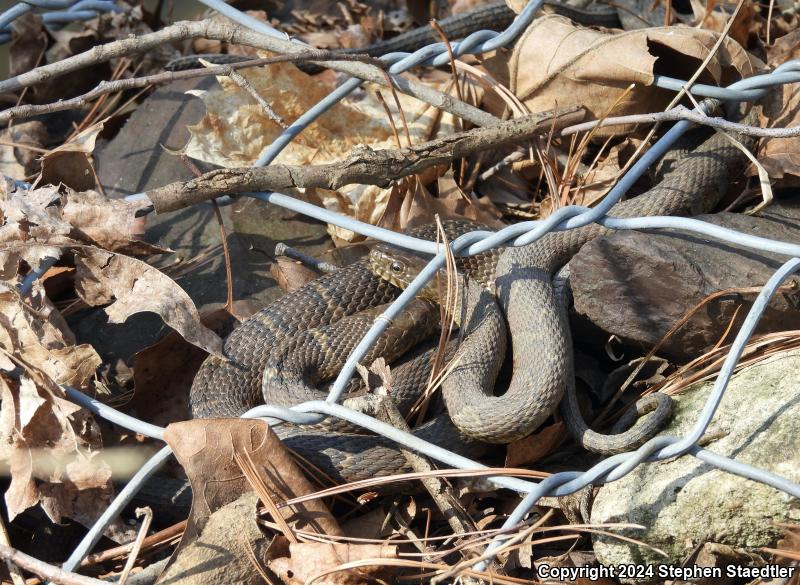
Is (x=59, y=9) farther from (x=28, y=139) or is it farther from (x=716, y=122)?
(x=716, y=122)

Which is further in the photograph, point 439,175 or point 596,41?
point 439,175

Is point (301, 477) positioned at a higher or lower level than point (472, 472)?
lower

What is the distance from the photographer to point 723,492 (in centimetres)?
268

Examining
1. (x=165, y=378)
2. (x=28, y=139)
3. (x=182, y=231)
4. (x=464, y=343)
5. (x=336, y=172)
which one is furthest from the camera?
(x=28, y=139)

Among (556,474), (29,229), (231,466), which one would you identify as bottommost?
(231,466)

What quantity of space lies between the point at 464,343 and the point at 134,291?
1.49 metres

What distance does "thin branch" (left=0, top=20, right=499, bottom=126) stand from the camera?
3.66 metres

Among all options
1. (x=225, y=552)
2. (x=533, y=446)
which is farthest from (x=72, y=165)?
(x=533, y=446)

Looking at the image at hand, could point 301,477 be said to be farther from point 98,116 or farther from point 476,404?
point 98,116

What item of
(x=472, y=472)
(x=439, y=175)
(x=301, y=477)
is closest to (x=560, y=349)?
(x=472, y=472)

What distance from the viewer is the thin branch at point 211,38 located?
3656mm

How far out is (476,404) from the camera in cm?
334

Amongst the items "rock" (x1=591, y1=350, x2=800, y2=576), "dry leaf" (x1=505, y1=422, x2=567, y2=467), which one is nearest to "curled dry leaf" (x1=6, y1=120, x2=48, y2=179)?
"dry leaf" (x1=505, y1=422, x2=567, y2=467)

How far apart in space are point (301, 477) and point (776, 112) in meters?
2.99
